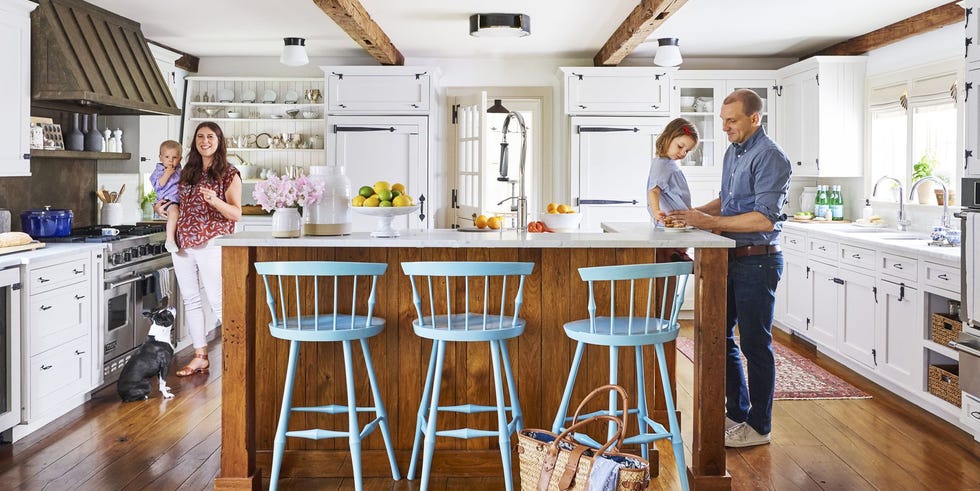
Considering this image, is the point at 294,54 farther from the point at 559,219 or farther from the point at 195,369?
the point at 559,219

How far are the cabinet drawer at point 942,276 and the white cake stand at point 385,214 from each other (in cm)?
281

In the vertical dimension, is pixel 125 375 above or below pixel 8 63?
below

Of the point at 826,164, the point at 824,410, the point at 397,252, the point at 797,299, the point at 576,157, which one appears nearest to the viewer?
the point at 397,252

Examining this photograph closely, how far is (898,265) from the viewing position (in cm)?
471

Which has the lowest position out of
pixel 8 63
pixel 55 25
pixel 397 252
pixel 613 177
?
pixel 397 252

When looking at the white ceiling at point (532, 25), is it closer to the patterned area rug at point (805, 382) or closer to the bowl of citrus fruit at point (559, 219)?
the bowl of citrus fruit at point (559, 219)

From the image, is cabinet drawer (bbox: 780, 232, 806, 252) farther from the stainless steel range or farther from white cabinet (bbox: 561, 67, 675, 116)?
the stainless steel range

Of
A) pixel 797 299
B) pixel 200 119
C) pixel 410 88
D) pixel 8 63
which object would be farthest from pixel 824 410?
pixel 200 119

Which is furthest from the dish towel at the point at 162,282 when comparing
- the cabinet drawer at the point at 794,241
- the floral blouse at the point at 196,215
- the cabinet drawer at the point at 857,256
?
the cabinet drawer at the point at 794,241

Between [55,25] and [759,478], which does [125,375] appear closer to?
[55,25]

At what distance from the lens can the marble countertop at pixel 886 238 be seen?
4363mm

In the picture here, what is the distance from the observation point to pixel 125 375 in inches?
183

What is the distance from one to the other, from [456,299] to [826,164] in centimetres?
460

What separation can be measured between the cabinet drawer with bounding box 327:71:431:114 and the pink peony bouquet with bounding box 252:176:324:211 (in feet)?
13.2
